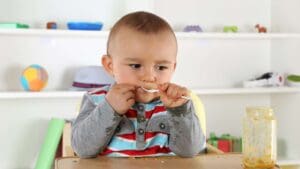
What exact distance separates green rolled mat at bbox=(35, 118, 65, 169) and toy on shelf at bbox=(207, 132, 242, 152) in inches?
32.4

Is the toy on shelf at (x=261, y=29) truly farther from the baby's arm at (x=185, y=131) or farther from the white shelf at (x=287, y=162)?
the baby's arm at (x=185, y=131)

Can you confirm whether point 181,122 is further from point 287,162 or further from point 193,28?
point 287,162

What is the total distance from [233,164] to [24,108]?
2061mm

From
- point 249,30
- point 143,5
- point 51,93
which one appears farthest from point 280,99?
point 51,93

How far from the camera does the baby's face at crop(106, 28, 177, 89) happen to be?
1.10 metres

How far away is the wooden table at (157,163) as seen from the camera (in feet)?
3.21

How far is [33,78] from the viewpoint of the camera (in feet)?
8.55

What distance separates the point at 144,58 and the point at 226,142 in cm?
186

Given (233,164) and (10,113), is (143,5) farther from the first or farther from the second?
(233,164)

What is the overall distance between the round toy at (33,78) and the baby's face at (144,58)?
1.53 meters

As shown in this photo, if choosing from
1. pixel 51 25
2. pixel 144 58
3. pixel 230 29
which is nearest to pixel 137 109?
pixel 144 58

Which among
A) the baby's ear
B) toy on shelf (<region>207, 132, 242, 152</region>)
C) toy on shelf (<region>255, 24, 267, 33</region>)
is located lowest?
toy on shelf (<region>207, 132, 242, 152</region>)

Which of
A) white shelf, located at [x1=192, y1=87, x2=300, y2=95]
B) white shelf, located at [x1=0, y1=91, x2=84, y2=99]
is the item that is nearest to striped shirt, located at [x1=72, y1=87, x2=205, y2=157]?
white shelf, located at [x1=0, y1=91, x2=84, y2=99]

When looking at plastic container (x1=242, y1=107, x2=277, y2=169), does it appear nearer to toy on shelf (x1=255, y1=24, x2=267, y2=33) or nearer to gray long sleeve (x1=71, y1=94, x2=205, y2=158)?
gray long sleeve (x1=71, y1=94, x2=205, y2=158)
